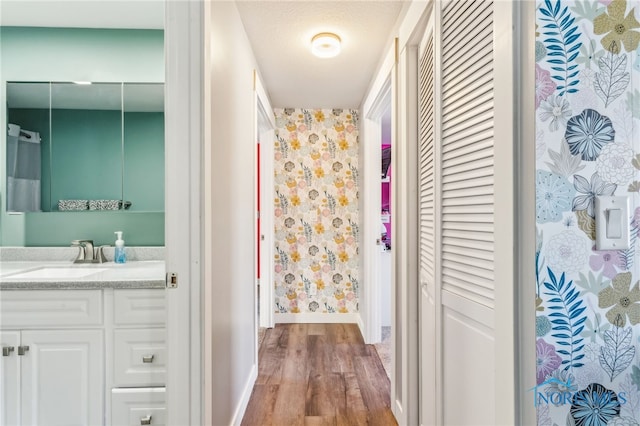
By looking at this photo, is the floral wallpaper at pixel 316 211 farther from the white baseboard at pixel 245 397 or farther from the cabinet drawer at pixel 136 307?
the cabinet drawer at pixel 136 307

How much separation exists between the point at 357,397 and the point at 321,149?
2478mm

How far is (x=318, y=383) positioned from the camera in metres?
2.47

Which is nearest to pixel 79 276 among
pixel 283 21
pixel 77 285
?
pixel 77 285

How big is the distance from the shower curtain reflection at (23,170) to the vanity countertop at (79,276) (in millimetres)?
349

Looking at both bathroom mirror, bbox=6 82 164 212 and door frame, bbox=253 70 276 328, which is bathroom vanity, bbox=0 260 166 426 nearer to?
bathroom mirror, bbox=6 82 164 212

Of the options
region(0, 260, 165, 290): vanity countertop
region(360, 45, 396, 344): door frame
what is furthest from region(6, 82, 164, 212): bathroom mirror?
region(360, 45, 396, 344): door frame

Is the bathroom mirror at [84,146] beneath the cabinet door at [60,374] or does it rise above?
above

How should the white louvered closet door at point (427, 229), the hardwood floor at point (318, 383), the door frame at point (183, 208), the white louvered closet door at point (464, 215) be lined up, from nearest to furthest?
1. the white louvered closet door at point (464, 215)
2. the door frame at point (183, 208)
3. the white louvered closet door at point (427, 229)
4. the hardwood floor at point (318, 383)

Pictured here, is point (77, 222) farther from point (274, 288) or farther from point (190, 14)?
point (274, 288)

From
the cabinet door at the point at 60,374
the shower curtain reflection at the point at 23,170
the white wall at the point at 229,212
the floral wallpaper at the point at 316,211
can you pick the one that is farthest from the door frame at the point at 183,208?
the floral wallpaper at the point at 316,211

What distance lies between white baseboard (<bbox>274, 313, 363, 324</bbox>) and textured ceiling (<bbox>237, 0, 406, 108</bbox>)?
2.24 metres

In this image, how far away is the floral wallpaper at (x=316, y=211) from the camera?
3.92 meters

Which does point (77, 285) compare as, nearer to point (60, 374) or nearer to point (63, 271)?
point (60, 374)

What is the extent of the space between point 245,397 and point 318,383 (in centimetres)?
53
